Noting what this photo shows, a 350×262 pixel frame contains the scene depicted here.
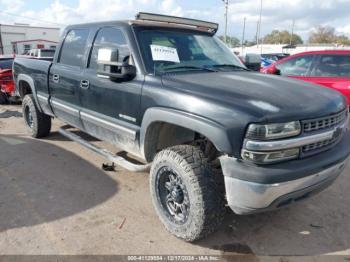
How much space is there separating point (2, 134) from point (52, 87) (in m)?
2.20

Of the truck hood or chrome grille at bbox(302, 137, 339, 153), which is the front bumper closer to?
chrome grille at bbox(302, 137, 339, 153)

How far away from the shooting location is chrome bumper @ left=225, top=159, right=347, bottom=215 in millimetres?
2480

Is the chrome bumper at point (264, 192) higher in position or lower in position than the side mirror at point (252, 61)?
lower

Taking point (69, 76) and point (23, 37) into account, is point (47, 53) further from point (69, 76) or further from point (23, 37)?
point (23, 37)

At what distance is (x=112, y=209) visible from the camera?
3645 millimetres

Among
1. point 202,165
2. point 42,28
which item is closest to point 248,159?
point 202,165

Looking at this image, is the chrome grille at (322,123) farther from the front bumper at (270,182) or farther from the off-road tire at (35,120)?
the off-road tire at (35,120)

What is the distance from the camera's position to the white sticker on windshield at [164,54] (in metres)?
3.43

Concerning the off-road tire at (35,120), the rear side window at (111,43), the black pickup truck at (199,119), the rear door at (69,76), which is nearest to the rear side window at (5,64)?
the off-road tire at (35,120)

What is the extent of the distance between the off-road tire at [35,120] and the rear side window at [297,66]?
5.00m

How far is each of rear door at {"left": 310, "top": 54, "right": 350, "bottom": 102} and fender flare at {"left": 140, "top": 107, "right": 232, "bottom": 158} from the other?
15.8ft

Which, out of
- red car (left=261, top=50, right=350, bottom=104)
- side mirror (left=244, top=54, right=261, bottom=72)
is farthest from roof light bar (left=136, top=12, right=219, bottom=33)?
red car (left=261, top=50, right=350, bottom=104)

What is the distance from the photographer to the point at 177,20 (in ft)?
13.2

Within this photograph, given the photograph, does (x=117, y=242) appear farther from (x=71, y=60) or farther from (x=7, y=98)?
(x=7, y=98)
